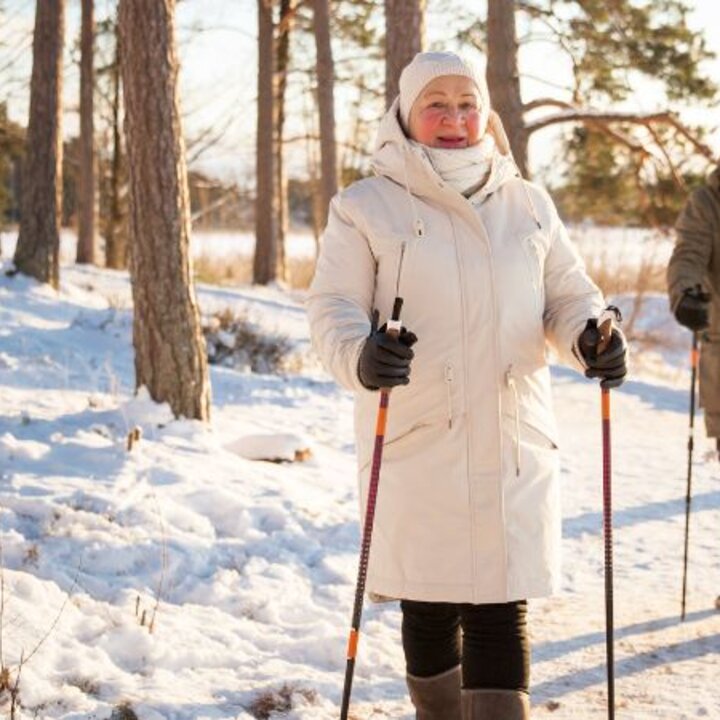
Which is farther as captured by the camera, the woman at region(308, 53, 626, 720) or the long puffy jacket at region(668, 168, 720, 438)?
the long puffy jacket at region(668, 168, 720, 438)

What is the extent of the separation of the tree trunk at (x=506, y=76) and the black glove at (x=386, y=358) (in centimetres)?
845

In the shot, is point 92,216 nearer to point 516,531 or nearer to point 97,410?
point 97,410

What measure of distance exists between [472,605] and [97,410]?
4.31 meters

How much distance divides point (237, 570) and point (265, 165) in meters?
14.0

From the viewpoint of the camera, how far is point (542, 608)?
477cm

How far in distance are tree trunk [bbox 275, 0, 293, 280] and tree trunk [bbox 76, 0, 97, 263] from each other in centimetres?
328

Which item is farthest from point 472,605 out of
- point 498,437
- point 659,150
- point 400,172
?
point 659,150

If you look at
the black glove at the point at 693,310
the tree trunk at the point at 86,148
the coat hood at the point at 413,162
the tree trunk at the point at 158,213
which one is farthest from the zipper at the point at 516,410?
the tree trunk at the point at 86,148

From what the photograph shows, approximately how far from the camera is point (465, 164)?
2.66 m

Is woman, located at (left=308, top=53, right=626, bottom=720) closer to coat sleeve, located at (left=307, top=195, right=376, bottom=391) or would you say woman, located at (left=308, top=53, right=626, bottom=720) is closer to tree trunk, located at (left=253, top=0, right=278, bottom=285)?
coat sleeve, located at (left=307, top=195, right=376, bottom=391)

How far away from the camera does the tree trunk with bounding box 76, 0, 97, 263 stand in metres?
18.2

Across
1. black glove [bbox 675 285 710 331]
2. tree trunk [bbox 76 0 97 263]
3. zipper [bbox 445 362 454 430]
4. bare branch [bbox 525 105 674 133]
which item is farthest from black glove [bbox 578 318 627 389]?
tree trunk [bbox 76 0 97 263]

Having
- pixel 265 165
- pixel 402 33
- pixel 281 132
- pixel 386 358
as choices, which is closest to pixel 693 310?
pixel 386 358

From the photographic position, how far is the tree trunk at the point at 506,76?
10562 mm
